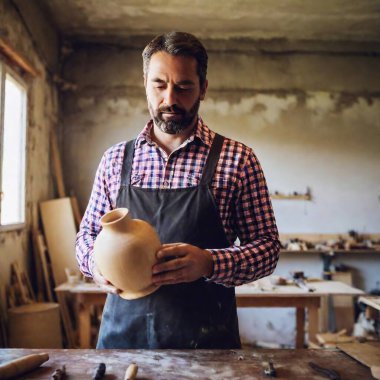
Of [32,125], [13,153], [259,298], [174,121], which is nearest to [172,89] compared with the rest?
[174,121]

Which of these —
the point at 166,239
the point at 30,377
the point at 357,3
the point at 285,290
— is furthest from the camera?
the point at 357,3

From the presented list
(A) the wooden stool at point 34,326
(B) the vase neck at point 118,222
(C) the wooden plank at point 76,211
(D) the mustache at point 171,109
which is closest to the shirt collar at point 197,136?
(D) the mustache at point 171,109

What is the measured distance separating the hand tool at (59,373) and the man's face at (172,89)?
99 centimetres

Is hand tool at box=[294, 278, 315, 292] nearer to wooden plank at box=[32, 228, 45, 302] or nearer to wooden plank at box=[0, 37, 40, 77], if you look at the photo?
wooden plank at box=[32, 228, 45, 302]

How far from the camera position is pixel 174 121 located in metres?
1.80

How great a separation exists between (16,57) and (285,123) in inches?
137

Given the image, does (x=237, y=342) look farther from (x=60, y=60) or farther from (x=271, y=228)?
(x=60, y=60)

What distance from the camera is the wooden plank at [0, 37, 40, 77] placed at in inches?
142

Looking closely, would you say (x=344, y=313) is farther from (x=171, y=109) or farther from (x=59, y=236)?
(x=171, y=109)

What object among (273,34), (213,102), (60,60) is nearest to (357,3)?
(273,34)

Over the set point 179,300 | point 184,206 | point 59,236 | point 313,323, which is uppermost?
point 184,206

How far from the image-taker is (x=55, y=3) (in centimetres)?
482

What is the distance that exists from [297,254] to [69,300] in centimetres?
296

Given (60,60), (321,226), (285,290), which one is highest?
(60,60)
